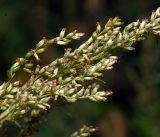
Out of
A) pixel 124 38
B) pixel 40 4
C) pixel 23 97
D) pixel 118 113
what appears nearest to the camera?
pixel 23 97

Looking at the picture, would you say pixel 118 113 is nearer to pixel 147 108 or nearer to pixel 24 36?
pixel 147 108

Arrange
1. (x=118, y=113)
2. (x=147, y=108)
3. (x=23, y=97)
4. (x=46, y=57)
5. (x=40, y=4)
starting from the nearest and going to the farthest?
(x=23, y=97), (x=147, y=108), (x=118, y=113), (x=46, y=57), (x=40, y=4)

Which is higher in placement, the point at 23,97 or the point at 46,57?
the point at 46,57

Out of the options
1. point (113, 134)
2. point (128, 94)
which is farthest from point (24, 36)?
point (113, 134)

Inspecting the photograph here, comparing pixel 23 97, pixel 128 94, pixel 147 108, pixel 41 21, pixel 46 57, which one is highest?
pixel 41 21

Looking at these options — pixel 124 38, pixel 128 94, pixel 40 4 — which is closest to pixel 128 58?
pixel 128 94

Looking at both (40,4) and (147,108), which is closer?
(147,108)

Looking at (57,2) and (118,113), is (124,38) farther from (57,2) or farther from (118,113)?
(57,2)
